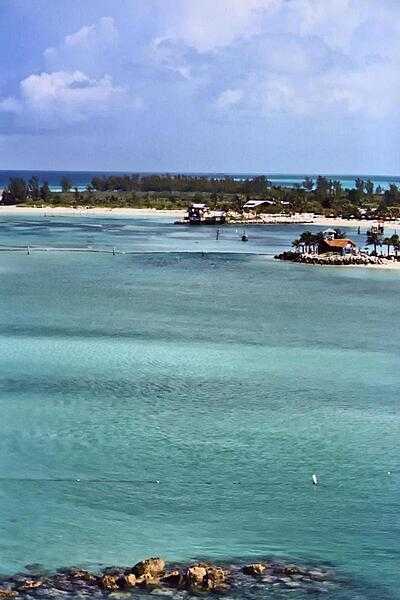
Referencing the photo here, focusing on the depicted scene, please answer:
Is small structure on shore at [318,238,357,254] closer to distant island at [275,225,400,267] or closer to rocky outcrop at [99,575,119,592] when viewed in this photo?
distant island at [275,225,400,267]

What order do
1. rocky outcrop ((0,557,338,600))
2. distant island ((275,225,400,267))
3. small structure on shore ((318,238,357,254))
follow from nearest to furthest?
1. rocky outcrop ((0,557,338,600))
2. distant island ((275,225,400,267))
3. small structure on shore ((318,238,357,254))

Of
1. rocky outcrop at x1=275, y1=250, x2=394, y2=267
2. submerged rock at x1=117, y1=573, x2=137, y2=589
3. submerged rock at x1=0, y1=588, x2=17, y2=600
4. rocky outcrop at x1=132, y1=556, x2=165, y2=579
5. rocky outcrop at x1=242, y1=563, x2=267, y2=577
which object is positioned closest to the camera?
submerged rock at x1=0, y1=588, x2=17, y2=600

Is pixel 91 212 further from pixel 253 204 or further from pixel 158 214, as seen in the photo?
pixel 253 204

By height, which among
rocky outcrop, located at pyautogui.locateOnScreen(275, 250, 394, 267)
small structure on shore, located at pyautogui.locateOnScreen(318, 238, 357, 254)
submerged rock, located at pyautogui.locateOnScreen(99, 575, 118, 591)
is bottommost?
submerged rock, located at pyautogui.locateOnScreen(99, 575, 118, 591)

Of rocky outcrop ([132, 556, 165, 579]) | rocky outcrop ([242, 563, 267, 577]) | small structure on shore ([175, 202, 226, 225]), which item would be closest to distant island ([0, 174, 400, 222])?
small structure on shore ([175, 202, 226, 225])

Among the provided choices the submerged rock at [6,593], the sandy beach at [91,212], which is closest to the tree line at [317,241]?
the sandy beach at [91,212]

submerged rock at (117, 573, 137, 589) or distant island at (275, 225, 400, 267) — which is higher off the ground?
distant island at (275, 225, 400, 267)

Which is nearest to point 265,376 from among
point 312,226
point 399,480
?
point 399,480
